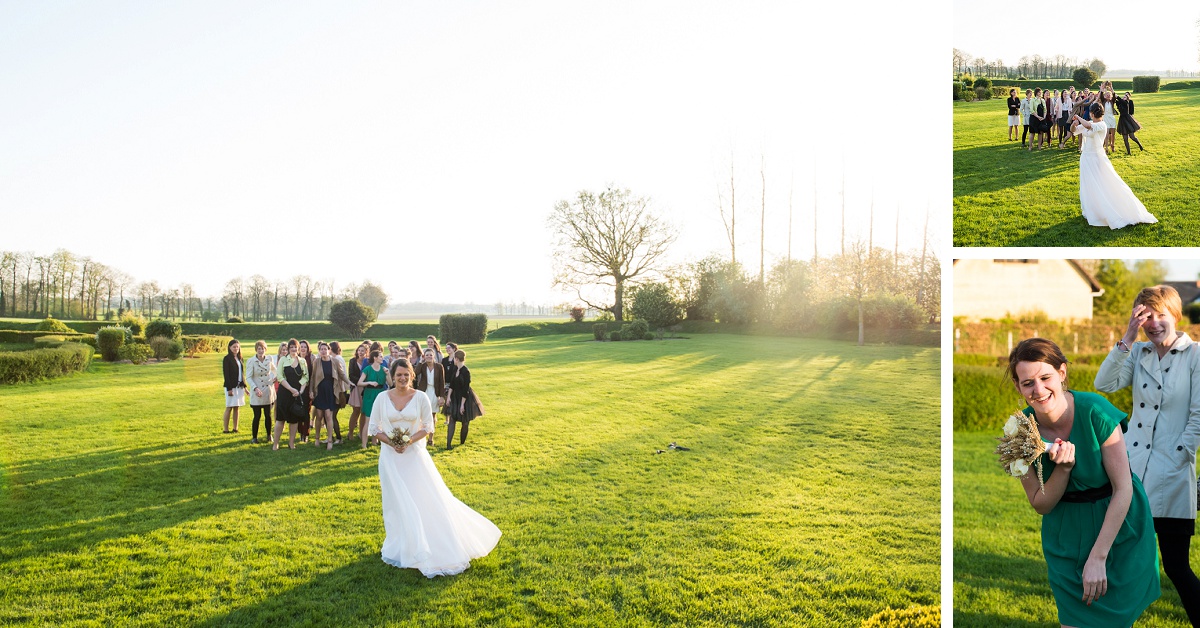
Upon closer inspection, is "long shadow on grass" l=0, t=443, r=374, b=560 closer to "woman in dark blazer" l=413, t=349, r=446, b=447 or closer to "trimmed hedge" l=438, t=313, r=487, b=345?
"woman in dark blazer" l=413, t=349, r=446, b=447

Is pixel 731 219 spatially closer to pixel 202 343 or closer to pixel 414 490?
pixel 202 343

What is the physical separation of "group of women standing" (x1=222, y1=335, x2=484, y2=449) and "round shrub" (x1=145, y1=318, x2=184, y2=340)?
3542 mm

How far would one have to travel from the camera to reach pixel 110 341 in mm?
11203

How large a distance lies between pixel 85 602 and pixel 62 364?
8384 millimetres

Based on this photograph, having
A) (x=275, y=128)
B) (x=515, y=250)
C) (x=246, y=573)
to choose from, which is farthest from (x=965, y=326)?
(x=275, y=128)

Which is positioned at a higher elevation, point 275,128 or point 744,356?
point 275,128

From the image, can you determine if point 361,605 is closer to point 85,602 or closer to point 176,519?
point 85,602

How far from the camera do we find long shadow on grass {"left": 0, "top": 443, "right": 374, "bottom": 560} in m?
5.75

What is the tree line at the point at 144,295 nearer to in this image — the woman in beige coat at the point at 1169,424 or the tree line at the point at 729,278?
the tree line at the point at 729,278

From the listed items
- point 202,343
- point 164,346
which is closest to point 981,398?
point 202,343

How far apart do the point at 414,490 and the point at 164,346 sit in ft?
30.0

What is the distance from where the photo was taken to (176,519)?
19.8ft

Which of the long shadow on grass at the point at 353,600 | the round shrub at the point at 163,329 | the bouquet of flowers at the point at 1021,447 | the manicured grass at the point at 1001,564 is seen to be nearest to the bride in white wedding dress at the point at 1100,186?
A: the manicured grass at the point at 1001,564

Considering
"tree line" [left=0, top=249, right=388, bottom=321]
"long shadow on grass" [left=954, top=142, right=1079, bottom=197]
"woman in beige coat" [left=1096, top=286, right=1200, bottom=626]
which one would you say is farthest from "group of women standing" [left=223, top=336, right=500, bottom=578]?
"long shadow on grass" [left=954, top=142, right=1079, bottom=197]
